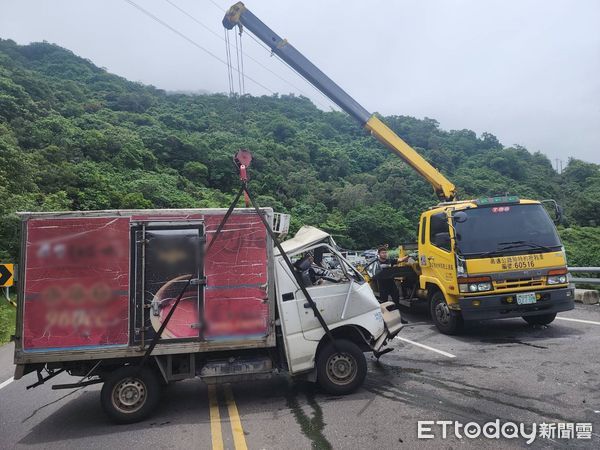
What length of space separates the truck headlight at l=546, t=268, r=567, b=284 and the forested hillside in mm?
10443

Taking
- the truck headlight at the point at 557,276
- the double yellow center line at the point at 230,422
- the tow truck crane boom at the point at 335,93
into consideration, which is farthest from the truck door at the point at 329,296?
the tow truck crane boom at the point at 335,93

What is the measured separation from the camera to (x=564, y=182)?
59781 millimetres

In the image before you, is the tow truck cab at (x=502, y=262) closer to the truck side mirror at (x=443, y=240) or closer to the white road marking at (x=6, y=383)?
the truck side mirror at (x=443, y=240)

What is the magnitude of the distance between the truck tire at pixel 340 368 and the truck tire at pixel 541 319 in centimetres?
500

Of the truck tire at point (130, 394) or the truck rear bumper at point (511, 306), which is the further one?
the truck rear bumper at point (511, 306)

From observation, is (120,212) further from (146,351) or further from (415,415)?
(415,415)

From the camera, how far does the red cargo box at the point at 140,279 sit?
15.9ft

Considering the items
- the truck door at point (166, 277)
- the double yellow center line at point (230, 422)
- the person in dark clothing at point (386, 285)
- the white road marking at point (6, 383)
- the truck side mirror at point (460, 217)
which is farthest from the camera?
the person in dark clothing at point (386, 285)

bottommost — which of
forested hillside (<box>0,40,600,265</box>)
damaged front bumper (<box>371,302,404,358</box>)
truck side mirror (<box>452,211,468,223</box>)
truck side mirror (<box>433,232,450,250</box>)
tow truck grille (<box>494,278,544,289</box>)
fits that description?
damaged front bumper (<box>371,302,404,358</box>)

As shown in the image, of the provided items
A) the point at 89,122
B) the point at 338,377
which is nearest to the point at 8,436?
the point at 338,377

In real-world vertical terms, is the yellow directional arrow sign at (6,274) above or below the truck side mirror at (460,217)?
below

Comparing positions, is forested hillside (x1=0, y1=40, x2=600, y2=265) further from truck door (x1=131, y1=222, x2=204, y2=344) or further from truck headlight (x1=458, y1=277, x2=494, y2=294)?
truck door (x1=131, y1=222, x2=204, y2=344)

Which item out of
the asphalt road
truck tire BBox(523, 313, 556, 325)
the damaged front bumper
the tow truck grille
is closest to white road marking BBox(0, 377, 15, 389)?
the asphalt road

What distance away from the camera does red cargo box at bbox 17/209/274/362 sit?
4855 millimetres
